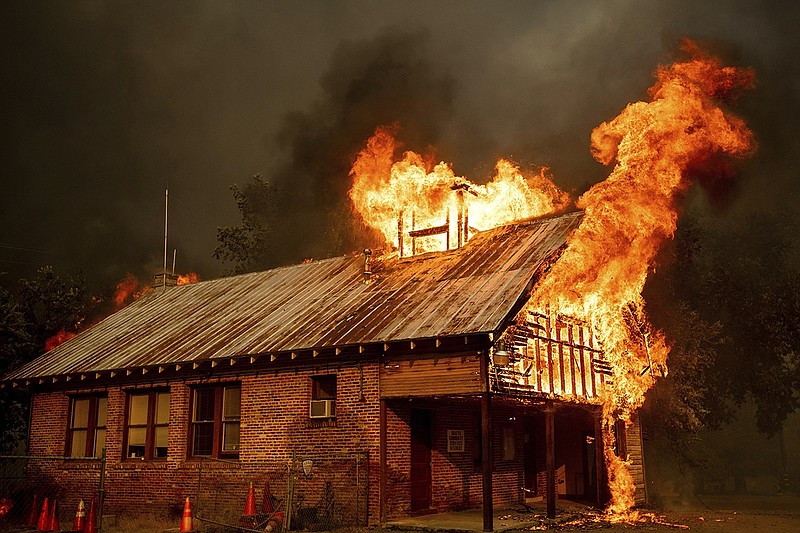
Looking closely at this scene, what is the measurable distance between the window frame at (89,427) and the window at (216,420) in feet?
12.0

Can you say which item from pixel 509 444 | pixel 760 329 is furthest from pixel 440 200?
pixel 760 329

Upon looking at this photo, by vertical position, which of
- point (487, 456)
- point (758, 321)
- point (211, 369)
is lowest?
point (487, 456)

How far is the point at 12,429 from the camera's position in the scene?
2831 centimetres

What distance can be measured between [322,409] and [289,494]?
10.2 feet

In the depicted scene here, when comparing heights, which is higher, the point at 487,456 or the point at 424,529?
the point at 487,456

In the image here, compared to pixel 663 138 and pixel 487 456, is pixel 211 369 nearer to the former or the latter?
pixel 487 456

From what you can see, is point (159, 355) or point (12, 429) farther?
point (12, 429)

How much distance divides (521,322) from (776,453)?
41938 mm

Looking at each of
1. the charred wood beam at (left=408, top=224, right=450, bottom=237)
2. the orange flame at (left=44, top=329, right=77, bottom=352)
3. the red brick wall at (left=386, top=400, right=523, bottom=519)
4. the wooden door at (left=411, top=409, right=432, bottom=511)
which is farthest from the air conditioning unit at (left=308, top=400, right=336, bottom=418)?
the orange flame at (left=44, top=329, right=77, bottom=352)

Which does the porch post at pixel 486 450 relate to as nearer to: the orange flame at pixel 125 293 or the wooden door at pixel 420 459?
the wooden door at pixel 420 459

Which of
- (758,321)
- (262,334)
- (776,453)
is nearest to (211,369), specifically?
(262,334)

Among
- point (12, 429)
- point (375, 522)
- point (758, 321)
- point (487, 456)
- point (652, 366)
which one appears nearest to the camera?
point (487, 456)

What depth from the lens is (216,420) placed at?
63.4 ft

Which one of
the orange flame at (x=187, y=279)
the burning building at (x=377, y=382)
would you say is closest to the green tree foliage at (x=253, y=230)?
the orange flame at (x=187, y=279)
